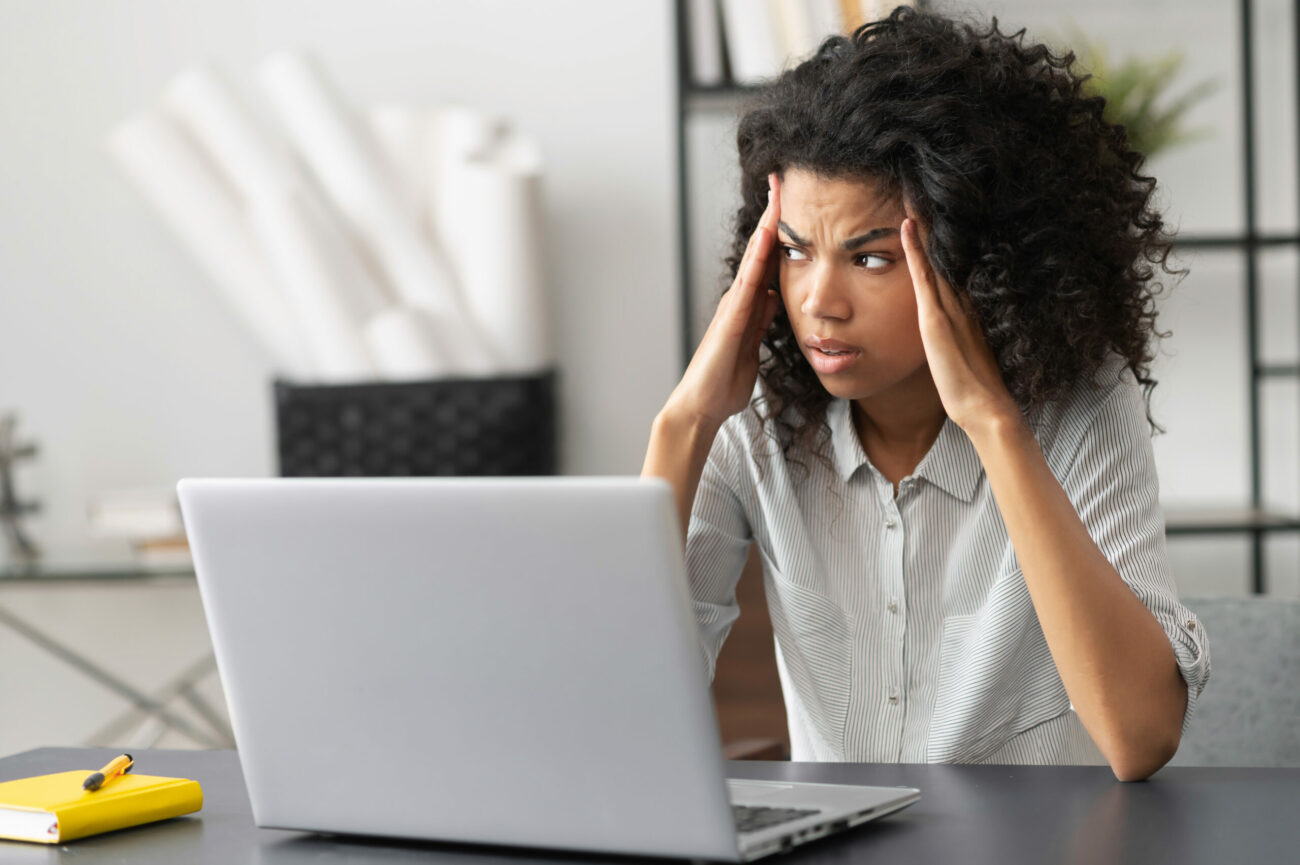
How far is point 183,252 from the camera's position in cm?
264

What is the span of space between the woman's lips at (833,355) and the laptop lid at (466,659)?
55 centimetres

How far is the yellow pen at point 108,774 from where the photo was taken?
0.90 meters

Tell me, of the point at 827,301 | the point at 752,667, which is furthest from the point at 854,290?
the point at 752,667

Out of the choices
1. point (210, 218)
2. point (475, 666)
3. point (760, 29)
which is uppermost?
point (760, 29)

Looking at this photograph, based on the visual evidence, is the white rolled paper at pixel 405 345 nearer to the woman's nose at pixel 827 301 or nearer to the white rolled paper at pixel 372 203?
the white rolled paper at pixel 372 203

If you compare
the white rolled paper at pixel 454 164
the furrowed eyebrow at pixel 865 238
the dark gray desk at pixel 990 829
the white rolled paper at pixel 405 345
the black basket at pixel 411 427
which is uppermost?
the white rolled paper at pixel 454 164

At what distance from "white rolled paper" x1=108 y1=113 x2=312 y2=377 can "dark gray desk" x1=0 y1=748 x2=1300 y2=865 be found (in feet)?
5.26

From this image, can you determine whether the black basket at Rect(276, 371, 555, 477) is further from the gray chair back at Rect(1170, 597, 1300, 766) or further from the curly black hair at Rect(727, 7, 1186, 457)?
the gray chair back at Rect(1170, 597, 1300, 766)

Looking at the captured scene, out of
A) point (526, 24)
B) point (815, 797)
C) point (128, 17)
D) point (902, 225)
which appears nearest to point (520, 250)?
point (526, 24)

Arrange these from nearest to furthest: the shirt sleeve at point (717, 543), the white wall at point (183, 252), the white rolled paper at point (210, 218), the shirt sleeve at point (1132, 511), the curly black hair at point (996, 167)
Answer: the shirt sleeve at point (1132, 511)
the curly black hair at point (996, 167)
the shirt sleeve at point (717, 543)
the white rolled paper at point (210, 218)
the white wall at point (183, 252)

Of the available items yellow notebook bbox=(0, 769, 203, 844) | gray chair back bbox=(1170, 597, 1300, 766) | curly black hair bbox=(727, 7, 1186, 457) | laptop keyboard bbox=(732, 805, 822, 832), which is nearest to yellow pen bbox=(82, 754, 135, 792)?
yellow notebook bbox=(0, 769, 203, 844)

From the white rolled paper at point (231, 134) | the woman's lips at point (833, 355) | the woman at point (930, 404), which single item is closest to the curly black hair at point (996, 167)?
the woman at point (930, 404)

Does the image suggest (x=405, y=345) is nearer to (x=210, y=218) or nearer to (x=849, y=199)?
(x=210, y=218)

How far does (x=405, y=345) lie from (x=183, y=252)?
0.62m
